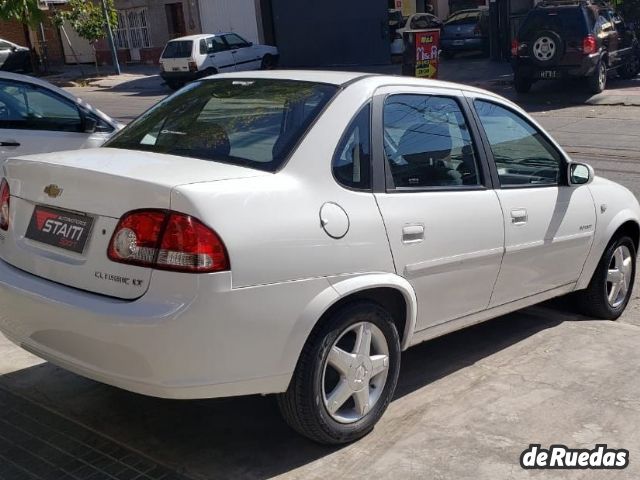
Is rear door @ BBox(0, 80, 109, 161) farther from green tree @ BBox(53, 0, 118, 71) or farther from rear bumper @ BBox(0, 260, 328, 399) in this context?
green tree @ BBox(53, 0, 118, 71)

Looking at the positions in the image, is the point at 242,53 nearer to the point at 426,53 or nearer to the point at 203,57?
the point at 203,57

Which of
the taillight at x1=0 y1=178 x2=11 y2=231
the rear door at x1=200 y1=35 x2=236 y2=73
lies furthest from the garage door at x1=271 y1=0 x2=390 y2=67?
the taillight at x1=0 y1=178 x2=11 y2=231

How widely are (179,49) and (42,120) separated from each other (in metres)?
18.9

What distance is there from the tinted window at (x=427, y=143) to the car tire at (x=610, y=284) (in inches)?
60.9

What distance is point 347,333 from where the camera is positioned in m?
3.84

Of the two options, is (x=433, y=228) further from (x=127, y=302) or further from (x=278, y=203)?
(x=127, y=302)

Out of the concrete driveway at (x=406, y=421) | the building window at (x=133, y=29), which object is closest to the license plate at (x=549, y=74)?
the concrete driveway at (x=406, y=421)

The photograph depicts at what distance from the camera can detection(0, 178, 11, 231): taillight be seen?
13.4ft

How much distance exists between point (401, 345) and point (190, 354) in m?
1.28

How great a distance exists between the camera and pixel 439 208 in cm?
421

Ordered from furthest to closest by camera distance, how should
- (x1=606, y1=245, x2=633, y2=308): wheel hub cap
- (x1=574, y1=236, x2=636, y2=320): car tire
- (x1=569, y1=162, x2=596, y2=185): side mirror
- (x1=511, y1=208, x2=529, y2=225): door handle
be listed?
(x1=606, y1=245, x2=633, y2=308): wheel hub cap < (x1=574, y1=236, x2=636, y2=320): car tire < (x1=569, y1=162, x2=596, y2=185): side mirror < (x1=511, y1=208, x2=529, y2=225): door handle

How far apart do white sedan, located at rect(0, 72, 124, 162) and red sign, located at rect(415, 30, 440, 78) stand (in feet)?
23.3

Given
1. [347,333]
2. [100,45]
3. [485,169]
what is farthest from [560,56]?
[100,45]

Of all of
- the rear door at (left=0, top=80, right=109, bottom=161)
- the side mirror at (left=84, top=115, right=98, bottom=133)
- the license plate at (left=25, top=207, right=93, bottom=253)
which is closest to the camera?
the license plate at (left=25, top=207, right=93, bottom=253)
